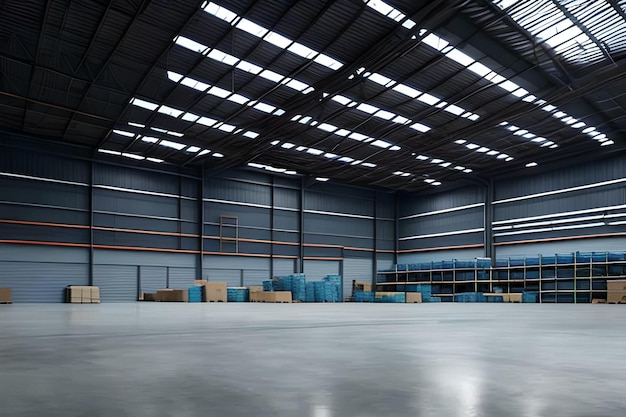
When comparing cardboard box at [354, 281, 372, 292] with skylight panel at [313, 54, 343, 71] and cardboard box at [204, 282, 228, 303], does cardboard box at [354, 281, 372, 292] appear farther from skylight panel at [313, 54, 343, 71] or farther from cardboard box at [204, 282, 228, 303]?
skylight panel at [313, 54, 343, 71]

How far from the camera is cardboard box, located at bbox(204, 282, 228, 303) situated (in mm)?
29438

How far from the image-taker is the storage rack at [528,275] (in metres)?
27.9

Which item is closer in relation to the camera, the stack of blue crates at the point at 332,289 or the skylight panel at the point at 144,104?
the skylight panel at the point at 144,104

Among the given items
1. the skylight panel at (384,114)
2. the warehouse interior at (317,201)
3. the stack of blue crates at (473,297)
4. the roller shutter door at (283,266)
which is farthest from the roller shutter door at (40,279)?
the stack of blue crates at (473,297)

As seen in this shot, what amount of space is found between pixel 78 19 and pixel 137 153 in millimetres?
14686

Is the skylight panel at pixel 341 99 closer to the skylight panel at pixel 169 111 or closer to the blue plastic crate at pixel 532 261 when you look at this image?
the skylight panel at pixel 169 111

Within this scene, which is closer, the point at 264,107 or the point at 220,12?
the point at 220,12

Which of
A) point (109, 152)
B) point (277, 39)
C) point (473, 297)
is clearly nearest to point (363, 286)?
point (473, 297)

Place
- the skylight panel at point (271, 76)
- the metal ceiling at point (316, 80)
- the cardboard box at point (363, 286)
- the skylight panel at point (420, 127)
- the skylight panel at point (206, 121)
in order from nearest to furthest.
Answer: the metal ceiling at point (316, 80) → the skylight panel at point (271, 76) → the skylight panel at point (206, 121) → the skylight panel at point (420, 127) → the cardboard box at point (363, 286)

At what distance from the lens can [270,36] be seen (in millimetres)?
18109

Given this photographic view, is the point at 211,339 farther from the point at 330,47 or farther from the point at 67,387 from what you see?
the point at 330,47

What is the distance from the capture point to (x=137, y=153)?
1225 inches

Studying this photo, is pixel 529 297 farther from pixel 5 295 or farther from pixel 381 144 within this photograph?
pixel 5 295

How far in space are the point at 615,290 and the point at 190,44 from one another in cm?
2307
